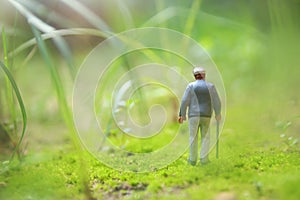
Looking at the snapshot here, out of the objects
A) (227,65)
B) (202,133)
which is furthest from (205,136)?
(227,65)

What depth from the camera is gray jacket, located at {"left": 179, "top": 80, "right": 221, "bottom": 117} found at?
3.07ft

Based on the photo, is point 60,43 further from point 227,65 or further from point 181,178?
point 227,65

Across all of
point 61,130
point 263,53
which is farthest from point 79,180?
point 263,53

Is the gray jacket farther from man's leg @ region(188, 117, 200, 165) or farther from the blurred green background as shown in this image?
the blurred green background

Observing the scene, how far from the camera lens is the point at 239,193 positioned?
843 millimetres

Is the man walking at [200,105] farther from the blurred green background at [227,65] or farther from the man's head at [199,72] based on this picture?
the blurred green background at [227,65]

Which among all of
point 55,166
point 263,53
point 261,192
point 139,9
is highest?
point 139,9

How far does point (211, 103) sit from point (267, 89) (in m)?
0.83

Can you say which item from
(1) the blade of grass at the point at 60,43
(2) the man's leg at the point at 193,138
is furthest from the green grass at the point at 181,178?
(1) the blade of grass at the point at 60,43

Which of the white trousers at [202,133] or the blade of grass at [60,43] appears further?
the white trousers at [202,133]

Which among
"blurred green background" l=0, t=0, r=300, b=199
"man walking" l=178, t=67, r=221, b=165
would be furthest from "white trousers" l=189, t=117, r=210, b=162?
"blurred green background" l=0, t=0, r=300, b=199

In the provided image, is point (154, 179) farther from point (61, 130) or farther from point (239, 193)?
point (61, 130)

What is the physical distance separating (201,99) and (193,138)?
8cm

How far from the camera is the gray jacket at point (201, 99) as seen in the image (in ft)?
3.07
